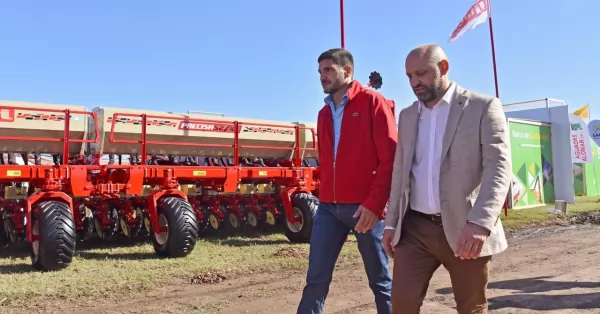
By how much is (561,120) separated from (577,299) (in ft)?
47.6

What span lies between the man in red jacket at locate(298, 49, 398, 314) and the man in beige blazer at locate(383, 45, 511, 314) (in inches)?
12.9

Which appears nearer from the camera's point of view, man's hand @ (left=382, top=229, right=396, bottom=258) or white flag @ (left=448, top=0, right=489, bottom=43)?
man's hand @ (left=382, top=229, right=396, bottom=258)

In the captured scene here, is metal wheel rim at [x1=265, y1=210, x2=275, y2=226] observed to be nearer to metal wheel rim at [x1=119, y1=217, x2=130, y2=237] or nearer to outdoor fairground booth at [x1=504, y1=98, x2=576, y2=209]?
metal wheel rim at [x1=119, y1=217, x2=130, y2=237]

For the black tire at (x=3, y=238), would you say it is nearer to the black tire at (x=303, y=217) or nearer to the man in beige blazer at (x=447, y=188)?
the black tire at (x=303, y=217)

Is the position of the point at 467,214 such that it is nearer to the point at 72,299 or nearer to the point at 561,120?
the point at 72,299

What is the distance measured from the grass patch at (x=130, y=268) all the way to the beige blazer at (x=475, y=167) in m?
4.10

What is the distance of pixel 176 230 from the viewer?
738 centimetres

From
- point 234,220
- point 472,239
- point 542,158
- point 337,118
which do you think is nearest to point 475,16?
point 542,158

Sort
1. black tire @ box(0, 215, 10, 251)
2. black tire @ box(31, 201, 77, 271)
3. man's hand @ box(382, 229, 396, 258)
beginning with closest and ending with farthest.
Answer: man's hand @ box(382, 229, 396, 258) → black tire @ box(31, 201, 77, 271) → black tire @ box(0, 215, 10, 251)

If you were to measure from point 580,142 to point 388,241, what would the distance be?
19.7 metres

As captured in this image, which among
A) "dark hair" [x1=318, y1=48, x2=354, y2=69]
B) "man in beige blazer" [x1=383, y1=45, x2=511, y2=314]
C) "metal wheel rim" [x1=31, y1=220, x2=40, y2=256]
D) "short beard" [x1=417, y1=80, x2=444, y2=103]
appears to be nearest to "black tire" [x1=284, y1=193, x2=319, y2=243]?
"metal wheel rim" [x1=31, y1=220, x2=40, y2=256]

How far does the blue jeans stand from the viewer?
316 centimetres

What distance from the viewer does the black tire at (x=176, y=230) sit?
7410 millimetres

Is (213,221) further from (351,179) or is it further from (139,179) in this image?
(351,179)
